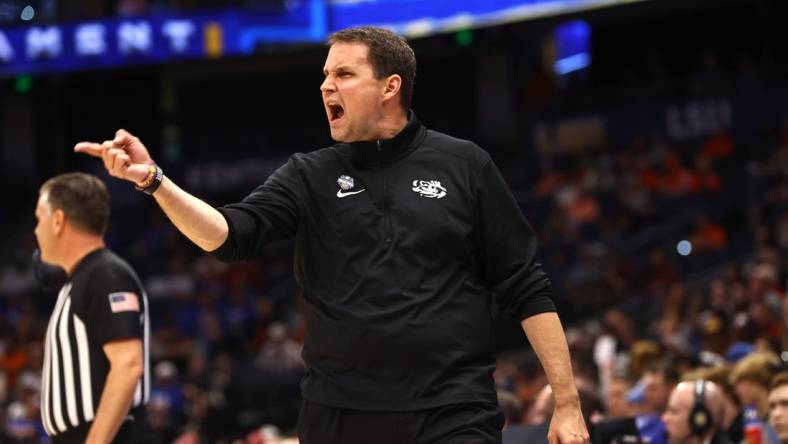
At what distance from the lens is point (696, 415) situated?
565 centimetres

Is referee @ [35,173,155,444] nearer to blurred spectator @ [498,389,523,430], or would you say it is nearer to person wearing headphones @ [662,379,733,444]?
blurred spectator @ [498,389,523,430]

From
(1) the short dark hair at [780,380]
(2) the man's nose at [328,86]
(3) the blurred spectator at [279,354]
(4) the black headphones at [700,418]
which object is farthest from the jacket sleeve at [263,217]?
(3) the blurred spectator at [279,354]

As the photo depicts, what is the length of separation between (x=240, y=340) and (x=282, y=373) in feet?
9.26

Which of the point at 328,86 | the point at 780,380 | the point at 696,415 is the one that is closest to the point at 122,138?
the point at 328,86

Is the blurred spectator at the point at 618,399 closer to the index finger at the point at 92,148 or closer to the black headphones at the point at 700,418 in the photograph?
the black headphones at the point at 700,418

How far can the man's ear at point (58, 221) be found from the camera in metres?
4.88

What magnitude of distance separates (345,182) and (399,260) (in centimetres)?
30

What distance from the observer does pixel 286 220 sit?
11.8ft

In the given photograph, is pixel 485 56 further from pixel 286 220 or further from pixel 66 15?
pixel 286 220

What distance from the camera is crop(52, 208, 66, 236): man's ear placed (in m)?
4.88

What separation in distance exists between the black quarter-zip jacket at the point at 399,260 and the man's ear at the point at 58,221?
5.03ft

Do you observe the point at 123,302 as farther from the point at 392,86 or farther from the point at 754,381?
the point at 754,381

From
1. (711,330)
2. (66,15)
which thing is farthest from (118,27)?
(711,330)

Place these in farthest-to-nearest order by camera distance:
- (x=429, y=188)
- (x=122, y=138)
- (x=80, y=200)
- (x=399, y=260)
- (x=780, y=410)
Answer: (x=780, y=410) → (x=80, y=200) → (x=429, y=188) → (x=399, y=260) → (x=122, y=138)
